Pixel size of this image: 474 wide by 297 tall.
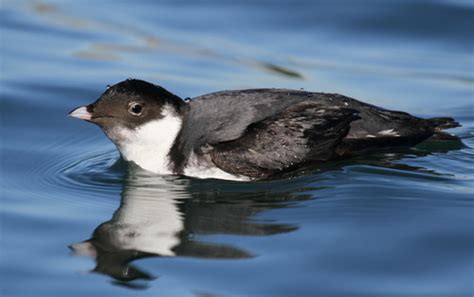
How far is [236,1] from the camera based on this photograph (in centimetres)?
1912

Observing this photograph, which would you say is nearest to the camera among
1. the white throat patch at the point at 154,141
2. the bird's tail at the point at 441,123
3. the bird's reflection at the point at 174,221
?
the bird's reflection at the point at 174,221

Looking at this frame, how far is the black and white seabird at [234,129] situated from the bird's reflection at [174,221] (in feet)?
0.67

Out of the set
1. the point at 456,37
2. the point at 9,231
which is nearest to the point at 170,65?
the point at 456,37

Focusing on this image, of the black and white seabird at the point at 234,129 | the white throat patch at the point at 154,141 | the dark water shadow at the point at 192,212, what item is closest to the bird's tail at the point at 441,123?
the dark water shadow at the point at 192,212

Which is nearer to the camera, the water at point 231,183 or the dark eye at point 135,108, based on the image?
the water at point 231,183

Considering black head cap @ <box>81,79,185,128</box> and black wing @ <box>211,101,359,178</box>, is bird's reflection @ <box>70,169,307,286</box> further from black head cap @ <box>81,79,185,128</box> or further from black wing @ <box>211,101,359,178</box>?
black head cap @ <box>81,79,185,128</box>

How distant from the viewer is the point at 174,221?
11195mm

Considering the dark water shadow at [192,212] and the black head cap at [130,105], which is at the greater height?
the black head cap at [130,105]

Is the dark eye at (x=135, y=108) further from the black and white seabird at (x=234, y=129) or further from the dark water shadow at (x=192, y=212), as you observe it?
the dark water shadow at (x=192, y=212)

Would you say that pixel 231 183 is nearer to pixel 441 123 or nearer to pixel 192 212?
pixel 192 212

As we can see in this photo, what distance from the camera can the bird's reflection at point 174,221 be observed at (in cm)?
1023

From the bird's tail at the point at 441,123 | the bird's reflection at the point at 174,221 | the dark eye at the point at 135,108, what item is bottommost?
the bird's reflection at the point at 174,221

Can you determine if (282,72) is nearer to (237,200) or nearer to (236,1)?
(236,1)

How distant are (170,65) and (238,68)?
3.20 feet
